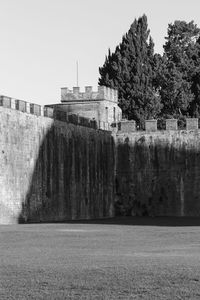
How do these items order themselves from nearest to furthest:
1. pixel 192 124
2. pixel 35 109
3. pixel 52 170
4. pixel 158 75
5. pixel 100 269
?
pixel 100 269 < pixel 35 109 < pixel 52 170 < pixel 192 124 < pixel 158 75

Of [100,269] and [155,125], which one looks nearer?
[100,269]

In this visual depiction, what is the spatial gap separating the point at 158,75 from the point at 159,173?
79.6 feet

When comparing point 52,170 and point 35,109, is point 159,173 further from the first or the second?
point 35,109

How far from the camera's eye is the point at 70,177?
202 ft

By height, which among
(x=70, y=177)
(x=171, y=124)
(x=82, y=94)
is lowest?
(x=70, y=177)

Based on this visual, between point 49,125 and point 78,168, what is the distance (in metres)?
5.50

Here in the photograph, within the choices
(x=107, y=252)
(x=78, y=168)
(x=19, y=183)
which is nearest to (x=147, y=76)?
(x=78, y=168)

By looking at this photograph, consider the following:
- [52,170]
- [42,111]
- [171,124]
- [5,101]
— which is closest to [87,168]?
[52,170]

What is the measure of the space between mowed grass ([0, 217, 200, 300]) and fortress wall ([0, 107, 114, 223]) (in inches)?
887

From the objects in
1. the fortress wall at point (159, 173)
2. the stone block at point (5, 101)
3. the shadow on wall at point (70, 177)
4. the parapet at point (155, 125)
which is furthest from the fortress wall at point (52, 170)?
the parapet at point (155, 125)

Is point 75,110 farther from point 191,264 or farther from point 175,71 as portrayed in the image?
point 191,264

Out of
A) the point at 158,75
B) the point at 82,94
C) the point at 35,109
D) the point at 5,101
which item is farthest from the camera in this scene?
the point at 158,75

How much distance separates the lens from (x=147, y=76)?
92.4 meters

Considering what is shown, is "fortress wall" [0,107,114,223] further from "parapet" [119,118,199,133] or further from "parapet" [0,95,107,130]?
"parapet" [119,118,199,133]
